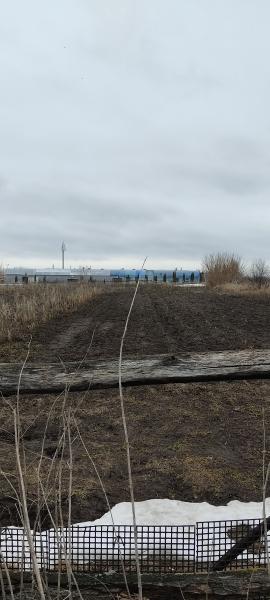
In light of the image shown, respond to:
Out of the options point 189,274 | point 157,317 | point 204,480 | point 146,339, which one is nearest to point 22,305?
point 157,317

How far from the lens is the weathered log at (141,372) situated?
2.91m

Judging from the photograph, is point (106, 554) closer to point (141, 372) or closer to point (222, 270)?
point (141, 372)

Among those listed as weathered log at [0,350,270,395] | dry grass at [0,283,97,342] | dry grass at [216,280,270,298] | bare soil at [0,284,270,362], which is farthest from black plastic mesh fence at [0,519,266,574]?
dry grass at [216,280,270,298]

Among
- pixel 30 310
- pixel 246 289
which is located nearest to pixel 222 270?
pixel 246 289

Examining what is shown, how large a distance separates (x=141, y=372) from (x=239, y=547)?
1031 mm

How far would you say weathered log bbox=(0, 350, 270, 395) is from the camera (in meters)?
2.91

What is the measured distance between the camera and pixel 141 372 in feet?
9.65

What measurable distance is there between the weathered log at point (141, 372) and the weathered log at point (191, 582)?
0.98m

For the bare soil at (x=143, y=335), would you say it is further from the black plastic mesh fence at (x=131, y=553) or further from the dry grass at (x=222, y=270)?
the dry grass at (x=222, y=270)

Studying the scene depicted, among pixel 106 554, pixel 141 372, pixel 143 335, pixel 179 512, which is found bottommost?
pixel 179 512

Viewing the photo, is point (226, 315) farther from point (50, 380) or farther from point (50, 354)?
point (50, 380)

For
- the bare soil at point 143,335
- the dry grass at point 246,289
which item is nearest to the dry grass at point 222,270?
the dry grass at point 246,289

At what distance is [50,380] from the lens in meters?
2.95

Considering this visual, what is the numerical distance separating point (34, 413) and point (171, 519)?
3.24 metres
